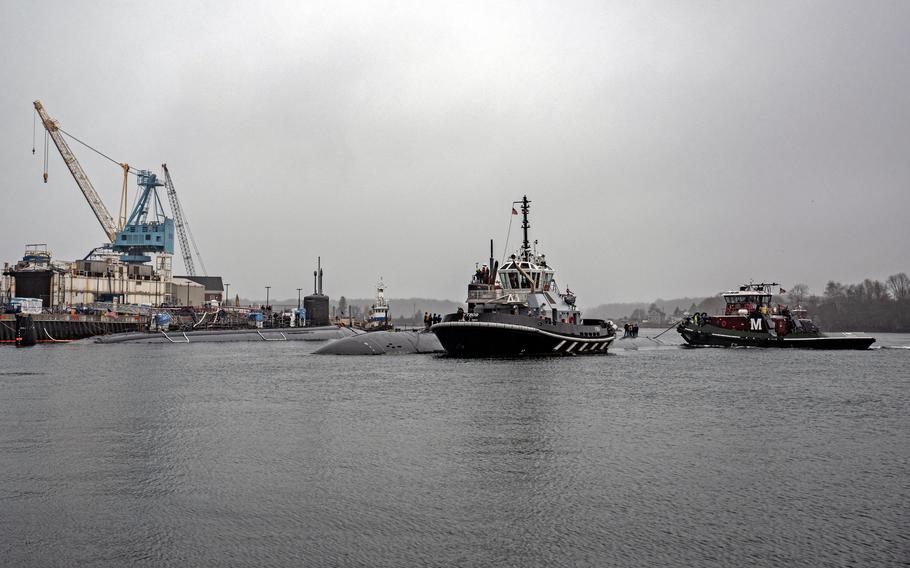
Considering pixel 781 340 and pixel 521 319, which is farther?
pixel 781 340

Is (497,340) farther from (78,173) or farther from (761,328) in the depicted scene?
(78,173)

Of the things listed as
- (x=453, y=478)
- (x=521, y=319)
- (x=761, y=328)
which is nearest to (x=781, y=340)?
(x=761, y=328)

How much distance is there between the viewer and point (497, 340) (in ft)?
160

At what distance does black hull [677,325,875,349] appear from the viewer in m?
66.5

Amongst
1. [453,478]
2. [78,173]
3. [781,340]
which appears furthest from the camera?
[78,173]

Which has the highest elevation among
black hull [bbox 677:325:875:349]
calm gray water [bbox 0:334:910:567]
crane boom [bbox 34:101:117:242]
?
crane boom [bbox 34:101:117:242]

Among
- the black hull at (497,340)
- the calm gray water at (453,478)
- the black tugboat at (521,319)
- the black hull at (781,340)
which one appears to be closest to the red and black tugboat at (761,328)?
the black hull at (781,340)

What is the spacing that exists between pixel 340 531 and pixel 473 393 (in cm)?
1849

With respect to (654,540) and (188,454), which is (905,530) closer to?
(654,540)

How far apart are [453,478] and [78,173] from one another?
127601 mm

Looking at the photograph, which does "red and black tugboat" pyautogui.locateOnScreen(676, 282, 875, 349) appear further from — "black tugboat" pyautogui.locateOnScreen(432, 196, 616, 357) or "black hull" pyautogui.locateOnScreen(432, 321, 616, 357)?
"black hull" pyautogui.locateOnScreen(432, 321, 616, 357)

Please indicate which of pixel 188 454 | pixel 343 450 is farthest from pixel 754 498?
pixel 188 454

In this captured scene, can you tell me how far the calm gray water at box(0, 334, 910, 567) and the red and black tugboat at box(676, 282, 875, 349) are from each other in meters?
39.9

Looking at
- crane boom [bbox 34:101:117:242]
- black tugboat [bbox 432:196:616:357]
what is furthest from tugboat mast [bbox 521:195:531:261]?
crane boom [bbox 34:101:117:242]
